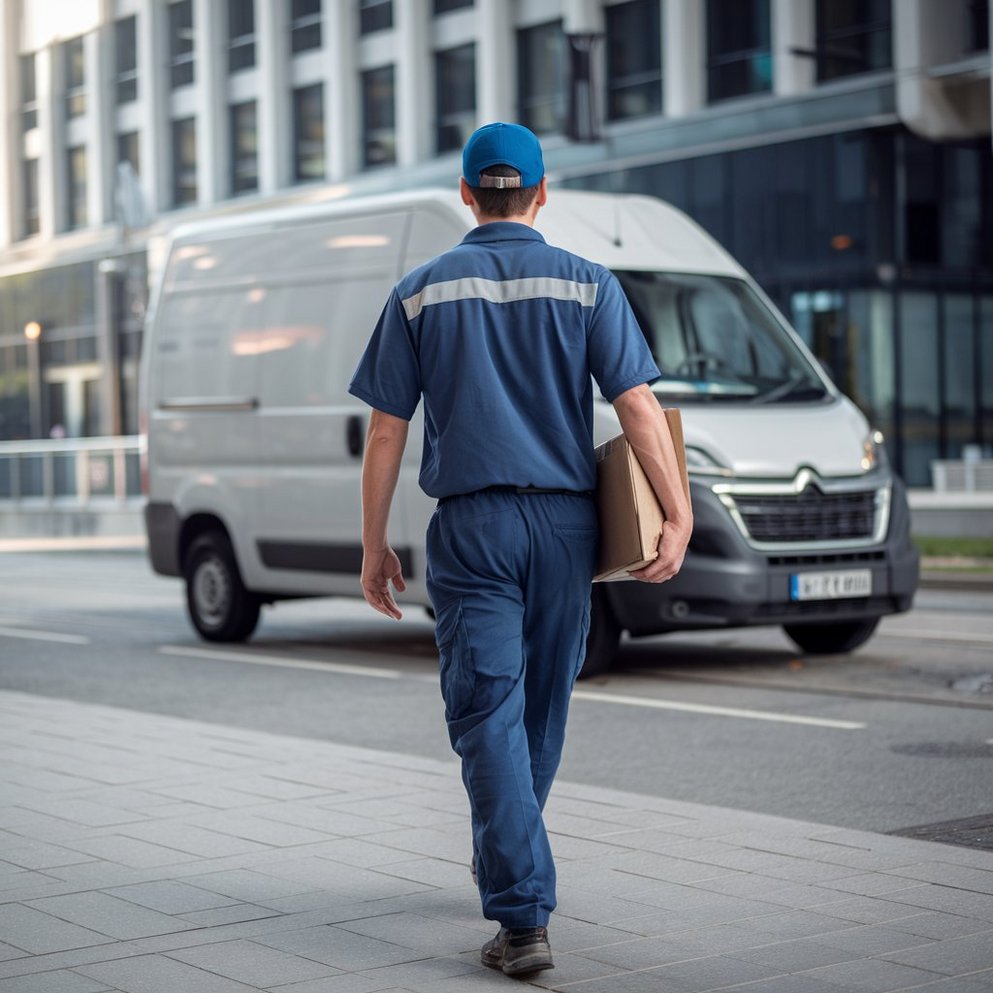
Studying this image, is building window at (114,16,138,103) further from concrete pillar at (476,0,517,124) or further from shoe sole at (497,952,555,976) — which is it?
shoe sole at (497,952,555,976)

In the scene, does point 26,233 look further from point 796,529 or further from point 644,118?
point 796,529

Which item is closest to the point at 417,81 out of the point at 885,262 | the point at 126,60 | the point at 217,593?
the point at 885,262

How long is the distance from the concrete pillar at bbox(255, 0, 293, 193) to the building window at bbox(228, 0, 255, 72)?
1.11 metres

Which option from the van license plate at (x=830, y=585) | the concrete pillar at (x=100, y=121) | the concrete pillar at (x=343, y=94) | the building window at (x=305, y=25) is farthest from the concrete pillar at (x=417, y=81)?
the van license plate at (x=830, y=585)

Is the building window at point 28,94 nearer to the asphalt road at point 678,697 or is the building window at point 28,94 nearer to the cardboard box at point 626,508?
the asphalt road at point 678,697

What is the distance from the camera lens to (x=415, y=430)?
11023 mm

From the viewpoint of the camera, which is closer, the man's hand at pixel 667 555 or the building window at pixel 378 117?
the man's hand at pixel 667 555

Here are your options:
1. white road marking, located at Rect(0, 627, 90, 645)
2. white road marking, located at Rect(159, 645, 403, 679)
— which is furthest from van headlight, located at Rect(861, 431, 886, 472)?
white road marking, located at Rect(0, 627, 90, 645)

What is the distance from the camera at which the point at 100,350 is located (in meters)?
51.2

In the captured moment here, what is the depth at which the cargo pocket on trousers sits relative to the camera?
449 cm

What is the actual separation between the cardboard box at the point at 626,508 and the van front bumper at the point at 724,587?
5.34 meters

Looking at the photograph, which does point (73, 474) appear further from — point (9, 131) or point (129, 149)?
point (9, 131)

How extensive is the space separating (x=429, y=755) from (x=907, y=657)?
4.29m

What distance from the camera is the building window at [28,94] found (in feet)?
177
